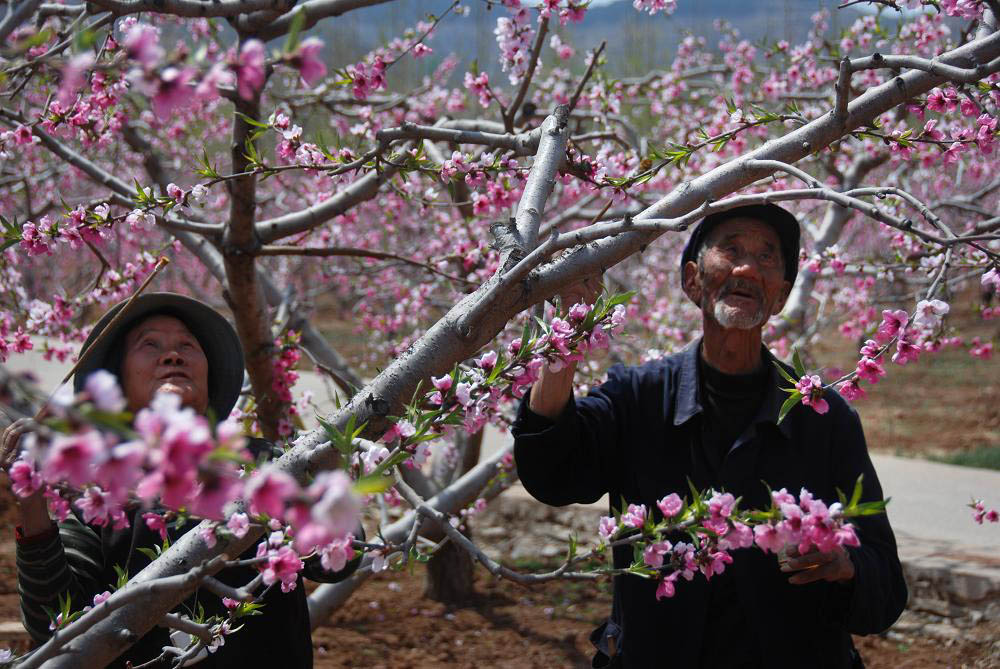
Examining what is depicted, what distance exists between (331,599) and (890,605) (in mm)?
2034

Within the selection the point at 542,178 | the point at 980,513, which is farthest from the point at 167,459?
the point at 980,513

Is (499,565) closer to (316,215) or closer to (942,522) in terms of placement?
(316,215)

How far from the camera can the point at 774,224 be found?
7.68ft

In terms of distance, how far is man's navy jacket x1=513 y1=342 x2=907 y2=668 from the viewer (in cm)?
203

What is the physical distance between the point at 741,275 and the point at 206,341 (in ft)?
4.48

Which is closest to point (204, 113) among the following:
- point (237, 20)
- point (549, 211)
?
point (549, 211)

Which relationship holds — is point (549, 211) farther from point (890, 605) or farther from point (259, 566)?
point (259, 566)

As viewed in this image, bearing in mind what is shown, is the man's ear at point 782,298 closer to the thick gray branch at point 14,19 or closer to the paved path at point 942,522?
the paved path at point 942,522

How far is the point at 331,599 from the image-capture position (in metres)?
3.36

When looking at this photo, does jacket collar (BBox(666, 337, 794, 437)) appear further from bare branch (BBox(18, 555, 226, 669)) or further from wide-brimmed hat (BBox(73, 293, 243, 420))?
bare branch (BBox(18, 555, 226, 669))

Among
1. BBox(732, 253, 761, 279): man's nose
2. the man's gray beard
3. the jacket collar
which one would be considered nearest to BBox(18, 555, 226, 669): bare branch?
the jacket collar

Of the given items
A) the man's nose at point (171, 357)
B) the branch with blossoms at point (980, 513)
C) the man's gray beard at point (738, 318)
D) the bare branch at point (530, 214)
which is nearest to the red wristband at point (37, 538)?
the man's nose at point (171, 357)

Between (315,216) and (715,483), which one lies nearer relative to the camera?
(715,483)

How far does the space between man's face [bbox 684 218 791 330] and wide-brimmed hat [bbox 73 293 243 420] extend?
1.22 metres
